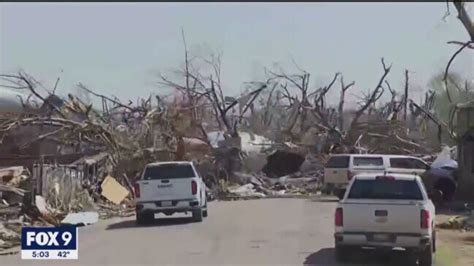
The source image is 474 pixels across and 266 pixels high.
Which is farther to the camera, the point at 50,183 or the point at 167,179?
the point at 50,183

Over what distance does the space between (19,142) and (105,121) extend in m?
5.56

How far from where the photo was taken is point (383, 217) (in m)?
15.7

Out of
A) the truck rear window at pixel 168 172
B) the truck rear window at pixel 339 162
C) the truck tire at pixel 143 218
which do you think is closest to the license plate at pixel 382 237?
the truck rear window at pixel 168 172

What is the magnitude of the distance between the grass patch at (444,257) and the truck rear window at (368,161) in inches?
705

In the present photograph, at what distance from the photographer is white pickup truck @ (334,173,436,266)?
51.0 feet

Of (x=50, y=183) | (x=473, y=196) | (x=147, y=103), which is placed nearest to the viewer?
(x=50, y=183)

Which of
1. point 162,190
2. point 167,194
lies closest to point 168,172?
point 162,190

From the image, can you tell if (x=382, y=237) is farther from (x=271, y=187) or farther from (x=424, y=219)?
(x=271, y=187)

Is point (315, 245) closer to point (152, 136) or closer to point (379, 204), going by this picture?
point (379, 204)

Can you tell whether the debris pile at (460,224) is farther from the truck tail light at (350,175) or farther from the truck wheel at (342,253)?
the truck tail light at (350,175)

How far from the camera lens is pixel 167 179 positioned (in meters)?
26.6

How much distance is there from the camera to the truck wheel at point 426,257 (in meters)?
15.7

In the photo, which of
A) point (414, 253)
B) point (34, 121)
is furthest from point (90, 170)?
point (414, 253)

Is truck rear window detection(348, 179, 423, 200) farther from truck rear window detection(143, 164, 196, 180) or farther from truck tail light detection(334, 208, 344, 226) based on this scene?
truck rear window detection(143, 164, 196, 180)
